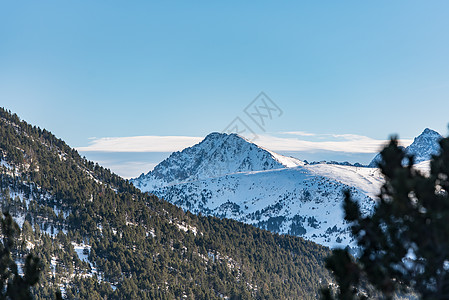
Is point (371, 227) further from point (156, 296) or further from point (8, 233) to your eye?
point (156, 296)

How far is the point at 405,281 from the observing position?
2345 centimetres

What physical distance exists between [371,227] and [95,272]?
185467mm

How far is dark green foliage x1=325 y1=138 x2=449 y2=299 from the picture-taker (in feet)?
62.0

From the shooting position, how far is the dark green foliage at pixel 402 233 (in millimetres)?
18906

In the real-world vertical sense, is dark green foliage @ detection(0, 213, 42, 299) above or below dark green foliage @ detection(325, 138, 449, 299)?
below

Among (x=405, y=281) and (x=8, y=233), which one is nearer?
(x=405, y=281)

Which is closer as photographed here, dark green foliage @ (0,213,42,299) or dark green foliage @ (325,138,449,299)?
dark green foliage @ (325,138,449,299)

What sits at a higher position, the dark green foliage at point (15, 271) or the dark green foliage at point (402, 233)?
the dark green foliage at point (402, 233)

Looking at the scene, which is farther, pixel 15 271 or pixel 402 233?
pixel 15 271

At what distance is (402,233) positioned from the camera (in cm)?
2097

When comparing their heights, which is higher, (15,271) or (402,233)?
(402,233)

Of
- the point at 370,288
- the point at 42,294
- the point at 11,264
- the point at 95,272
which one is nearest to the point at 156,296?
the point at 95,272

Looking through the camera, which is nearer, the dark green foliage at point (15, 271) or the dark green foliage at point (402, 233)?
the dark green foliage at point (402, 233)

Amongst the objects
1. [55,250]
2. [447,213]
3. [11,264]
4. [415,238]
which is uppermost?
[447,213]
